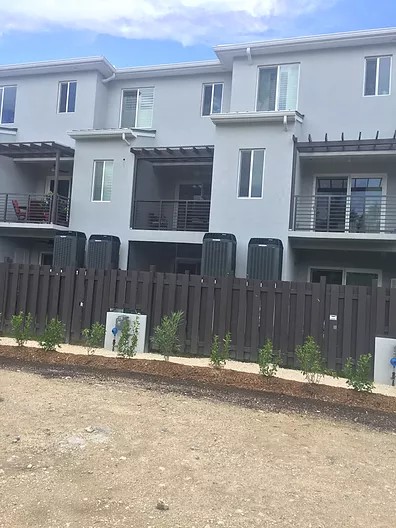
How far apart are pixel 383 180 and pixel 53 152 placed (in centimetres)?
1146

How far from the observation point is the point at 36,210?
58.6ft

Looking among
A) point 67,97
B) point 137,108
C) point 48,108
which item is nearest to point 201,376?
point 137,108

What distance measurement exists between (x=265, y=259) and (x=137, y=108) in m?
8.77

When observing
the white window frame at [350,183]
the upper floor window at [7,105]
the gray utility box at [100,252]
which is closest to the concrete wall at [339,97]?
the white window frame at [350,183]

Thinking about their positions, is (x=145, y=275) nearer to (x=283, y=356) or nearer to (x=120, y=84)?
(x=283, y=356)

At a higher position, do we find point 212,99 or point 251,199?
point 212,99

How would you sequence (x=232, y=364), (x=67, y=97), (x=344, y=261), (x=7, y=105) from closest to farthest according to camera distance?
(x=232, y=364)
(x=344, y=261)
(x=67, y=97)
(x=7, y=105)

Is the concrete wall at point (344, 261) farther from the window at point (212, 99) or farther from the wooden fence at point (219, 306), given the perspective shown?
the wooden fence at point (219, 306)

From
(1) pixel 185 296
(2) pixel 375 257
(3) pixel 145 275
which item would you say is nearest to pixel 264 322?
(1) pixel 185 296

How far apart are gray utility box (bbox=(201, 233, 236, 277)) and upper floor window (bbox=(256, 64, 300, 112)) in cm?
532

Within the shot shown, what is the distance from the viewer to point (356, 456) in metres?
4.69

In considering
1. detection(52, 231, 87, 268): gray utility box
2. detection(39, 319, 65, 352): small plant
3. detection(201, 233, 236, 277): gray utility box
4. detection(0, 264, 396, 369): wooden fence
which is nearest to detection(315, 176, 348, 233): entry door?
detection(201, 233, 236, 277): gray utility box

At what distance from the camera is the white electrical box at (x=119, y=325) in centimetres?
993

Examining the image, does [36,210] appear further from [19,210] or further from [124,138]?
[124,138]
